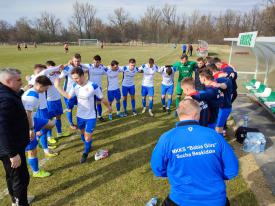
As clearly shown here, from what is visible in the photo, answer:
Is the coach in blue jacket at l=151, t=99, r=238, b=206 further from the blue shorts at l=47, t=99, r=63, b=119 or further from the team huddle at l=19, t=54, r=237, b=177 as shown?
the blue shorts at l=47, t=99, r=63, b=119

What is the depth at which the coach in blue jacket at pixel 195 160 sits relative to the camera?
2.27m

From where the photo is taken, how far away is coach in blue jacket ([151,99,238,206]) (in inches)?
89.2

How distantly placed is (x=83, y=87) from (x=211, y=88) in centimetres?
282

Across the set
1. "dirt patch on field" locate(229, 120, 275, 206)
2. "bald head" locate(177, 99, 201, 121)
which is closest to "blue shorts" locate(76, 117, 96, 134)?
"bald head" locate(177, 99, 201, 121)

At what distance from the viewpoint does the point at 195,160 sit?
2.27 metres

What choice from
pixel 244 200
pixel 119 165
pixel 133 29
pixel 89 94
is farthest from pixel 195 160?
pixel 133 29

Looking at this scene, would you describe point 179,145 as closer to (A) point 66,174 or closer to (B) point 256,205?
(B) point 256,205

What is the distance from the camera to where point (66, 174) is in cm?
513

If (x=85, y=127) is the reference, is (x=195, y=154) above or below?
above

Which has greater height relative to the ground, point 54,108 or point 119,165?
point 54,108

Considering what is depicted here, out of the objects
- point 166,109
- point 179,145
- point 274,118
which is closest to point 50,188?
point 179,145

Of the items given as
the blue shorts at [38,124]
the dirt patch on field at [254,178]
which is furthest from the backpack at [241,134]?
the blue shorts at [38,124]

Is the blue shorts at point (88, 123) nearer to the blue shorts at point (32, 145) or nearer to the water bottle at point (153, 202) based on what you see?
the blue shorts at point (32, 145)

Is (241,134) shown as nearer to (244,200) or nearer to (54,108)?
(244,200)
